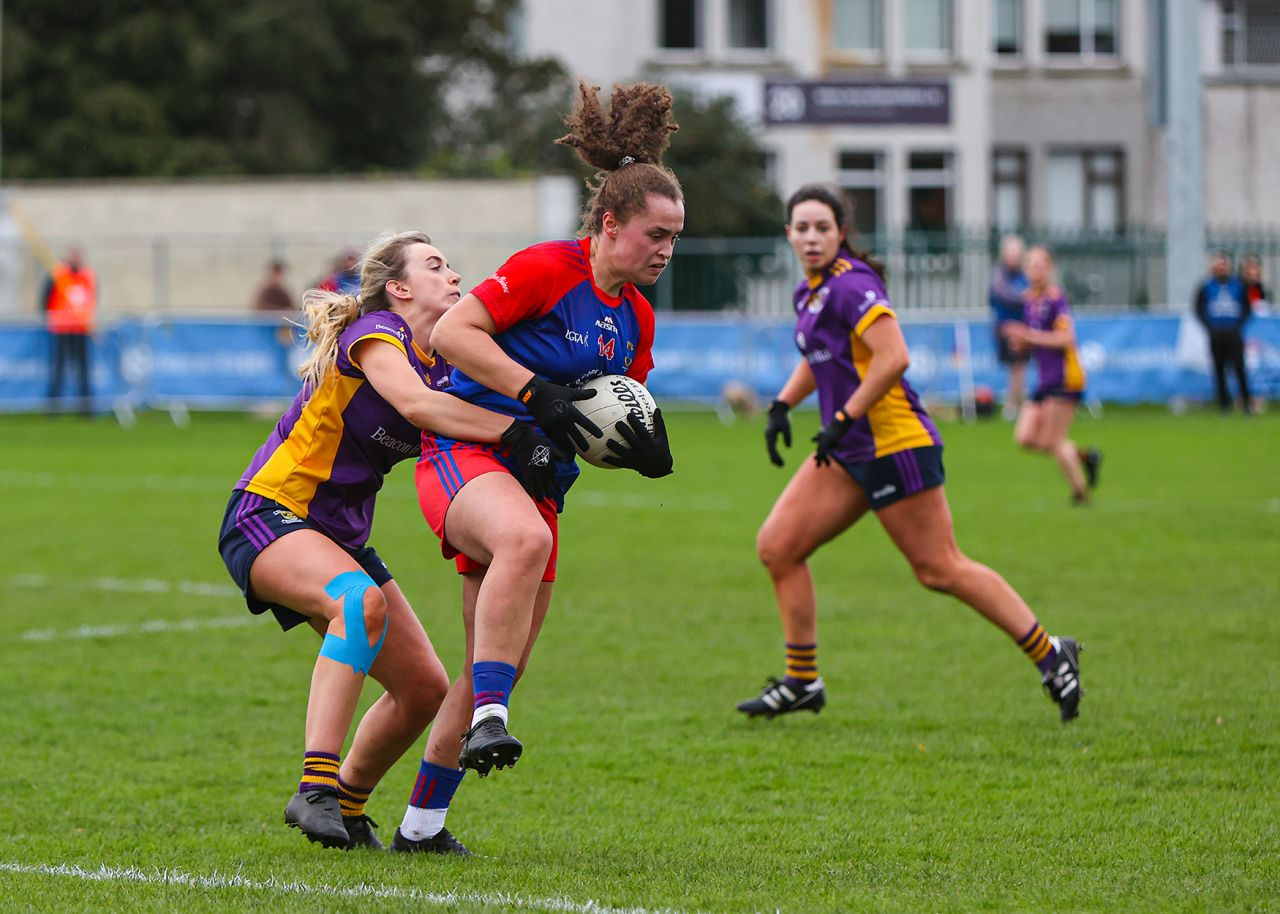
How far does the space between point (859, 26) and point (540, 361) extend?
3728cm

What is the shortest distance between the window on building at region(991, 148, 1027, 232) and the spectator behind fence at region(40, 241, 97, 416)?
2311 cm

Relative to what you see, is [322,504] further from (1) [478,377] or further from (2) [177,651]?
(2) [177,651]

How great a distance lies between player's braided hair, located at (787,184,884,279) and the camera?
802 cm

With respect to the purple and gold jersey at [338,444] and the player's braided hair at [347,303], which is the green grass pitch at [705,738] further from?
the player's braided hair at [347,303]

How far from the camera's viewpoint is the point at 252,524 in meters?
5.57

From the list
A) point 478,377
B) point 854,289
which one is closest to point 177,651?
point 854,289

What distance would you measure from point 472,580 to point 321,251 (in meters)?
24.5

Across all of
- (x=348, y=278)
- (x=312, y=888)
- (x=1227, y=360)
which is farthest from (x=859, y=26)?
(x=312, y=888)

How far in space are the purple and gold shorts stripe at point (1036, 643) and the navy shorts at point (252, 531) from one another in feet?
10.3

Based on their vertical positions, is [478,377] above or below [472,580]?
above

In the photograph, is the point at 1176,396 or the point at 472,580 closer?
the point at 472,580

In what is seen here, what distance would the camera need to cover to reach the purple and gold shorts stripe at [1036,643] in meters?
7.83

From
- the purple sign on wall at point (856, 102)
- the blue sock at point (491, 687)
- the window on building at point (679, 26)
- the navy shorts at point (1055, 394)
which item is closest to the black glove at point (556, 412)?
the blue sock at point (491, 687)

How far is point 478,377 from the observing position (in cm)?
550
